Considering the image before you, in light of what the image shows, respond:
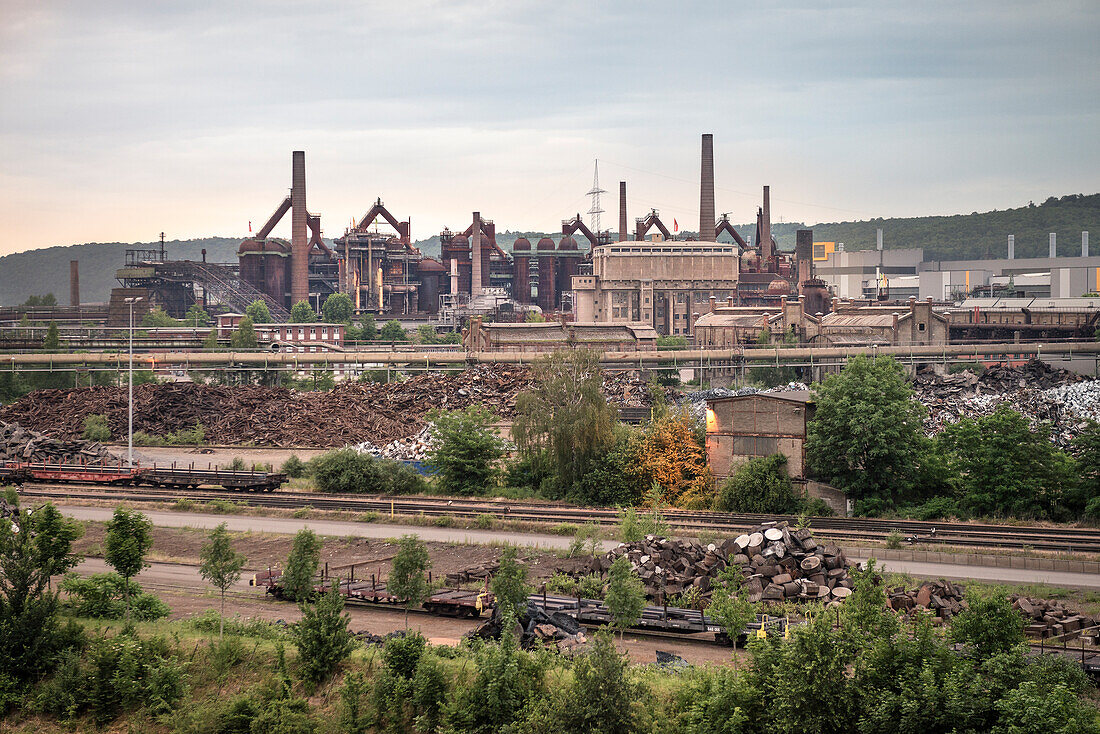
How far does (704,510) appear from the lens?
3014cm

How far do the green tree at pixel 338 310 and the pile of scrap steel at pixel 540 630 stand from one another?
9255 cm

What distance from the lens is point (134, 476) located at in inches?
1389

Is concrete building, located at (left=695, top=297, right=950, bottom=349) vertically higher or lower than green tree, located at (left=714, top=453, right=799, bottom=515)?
higher

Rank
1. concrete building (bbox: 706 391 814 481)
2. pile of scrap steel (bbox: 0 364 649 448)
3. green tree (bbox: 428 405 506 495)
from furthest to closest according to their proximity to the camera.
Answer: pile of scrap steel (bbox: 0 364 649 448), green tree (bbox: 428 405 506 495), concrete building (bbox: 706 391 814 481)

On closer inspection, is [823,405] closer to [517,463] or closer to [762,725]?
[517,463]

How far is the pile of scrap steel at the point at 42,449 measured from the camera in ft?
Answer: 124

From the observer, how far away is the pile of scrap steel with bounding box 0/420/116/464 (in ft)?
124

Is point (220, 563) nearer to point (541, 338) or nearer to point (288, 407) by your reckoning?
point (288, 407)

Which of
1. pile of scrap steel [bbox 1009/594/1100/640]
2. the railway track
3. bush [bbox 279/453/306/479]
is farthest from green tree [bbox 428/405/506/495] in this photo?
pile of scrap steel [bbox 1009/594/1100/640]

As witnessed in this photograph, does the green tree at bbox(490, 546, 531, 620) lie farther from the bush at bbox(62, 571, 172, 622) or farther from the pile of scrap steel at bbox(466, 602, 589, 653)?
the bush at bbox(62, 571, 172, 622)

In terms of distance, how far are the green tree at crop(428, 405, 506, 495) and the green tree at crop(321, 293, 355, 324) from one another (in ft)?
248

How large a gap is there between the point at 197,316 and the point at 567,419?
86693mm

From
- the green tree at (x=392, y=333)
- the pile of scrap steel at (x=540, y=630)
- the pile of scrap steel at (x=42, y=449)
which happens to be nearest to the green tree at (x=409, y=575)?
the pile of scrap steel at (x=540, y=630)

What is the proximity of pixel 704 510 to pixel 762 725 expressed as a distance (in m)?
17.0
